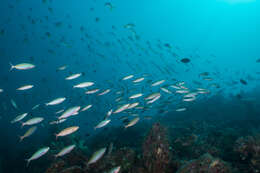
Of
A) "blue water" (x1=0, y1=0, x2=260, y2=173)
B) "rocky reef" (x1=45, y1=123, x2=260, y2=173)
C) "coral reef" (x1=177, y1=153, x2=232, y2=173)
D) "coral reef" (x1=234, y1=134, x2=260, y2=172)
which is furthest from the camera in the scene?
"blue water" (x1=0, y1=0, x2=260, y2=173)

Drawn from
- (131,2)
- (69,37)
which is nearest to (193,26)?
(131,2)

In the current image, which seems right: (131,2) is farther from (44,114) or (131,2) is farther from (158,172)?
(158,172)

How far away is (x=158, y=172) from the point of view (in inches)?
165

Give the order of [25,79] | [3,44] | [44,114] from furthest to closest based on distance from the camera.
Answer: [25,79] < [3,44] < [44,114]

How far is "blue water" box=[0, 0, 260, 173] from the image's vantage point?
16136mm

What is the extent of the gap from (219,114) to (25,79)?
7639 cm

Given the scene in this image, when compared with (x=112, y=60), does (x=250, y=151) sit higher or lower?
higher

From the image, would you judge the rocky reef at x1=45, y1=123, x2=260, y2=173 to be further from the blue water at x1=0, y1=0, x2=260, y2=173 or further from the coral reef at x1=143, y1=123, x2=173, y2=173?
the blue water at x1=0, y1=0, x2=260, y2=173

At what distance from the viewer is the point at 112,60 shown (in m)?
106

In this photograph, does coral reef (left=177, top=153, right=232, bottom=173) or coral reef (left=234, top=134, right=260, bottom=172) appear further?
coral reef (left=234, top=134, right=260, bottom=172)

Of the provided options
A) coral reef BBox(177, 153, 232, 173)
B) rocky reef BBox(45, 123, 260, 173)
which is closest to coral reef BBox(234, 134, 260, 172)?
rocky reef BBox(45, 123, 260, 173)

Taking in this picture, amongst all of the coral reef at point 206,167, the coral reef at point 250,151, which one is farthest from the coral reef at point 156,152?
the coral reef at point 250,151

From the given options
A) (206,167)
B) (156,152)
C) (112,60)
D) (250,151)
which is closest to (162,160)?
(156,152)

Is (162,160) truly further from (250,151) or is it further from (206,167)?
(250,151)
